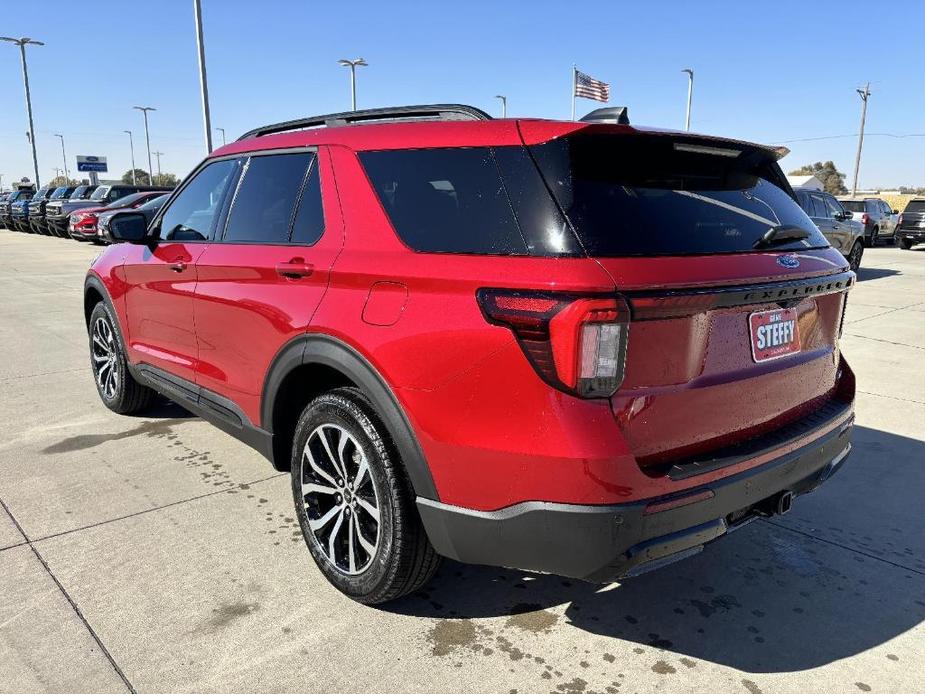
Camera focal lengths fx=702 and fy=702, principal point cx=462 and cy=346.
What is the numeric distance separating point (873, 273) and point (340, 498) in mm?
16054

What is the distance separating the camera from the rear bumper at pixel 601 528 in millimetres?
1979

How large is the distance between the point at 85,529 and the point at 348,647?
5.26 feet

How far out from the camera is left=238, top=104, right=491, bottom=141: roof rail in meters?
2.61

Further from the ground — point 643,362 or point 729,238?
point 729,238

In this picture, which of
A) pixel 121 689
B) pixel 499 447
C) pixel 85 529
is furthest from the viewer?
pixel 85 529

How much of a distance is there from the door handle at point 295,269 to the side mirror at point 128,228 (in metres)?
1.62

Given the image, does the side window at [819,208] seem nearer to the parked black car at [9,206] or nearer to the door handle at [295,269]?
the door handle at [295,269]

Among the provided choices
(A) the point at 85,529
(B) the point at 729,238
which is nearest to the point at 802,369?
(B) the point at 729,238

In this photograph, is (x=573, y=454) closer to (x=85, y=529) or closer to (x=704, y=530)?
(x=704, y=530)

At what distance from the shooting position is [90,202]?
25406 mm

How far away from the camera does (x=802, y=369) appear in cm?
252

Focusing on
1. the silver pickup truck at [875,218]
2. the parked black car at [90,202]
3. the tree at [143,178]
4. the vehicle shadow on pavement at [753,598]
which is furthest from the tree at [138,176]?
the vehicle shadow on pavement at [753,598]

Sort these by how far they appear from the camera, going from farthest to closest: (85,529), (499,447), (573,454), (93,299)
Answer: (93,299)
(85,529)
(499,447)
(573,454)

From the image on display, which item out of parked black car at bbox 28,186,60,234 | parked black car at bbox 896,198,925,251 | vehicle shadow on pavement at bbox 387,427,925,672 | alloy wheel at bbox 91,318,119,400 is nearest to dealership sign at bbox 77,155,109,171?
parked black car at bbox 28,186,60,234
